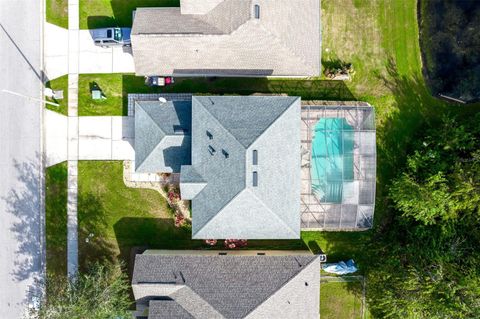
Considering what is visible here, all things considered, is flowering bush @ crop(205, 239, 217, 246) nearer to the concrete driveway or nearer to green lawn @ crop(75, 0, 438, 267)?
green lawn @ crop(75, 0, 438, 267)

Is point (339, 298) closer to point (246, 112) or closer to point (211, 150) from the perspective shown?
point (211, 150)

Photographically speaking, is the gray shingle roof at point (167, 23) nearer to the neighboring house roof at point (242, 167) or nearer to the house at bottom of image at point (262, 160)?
the house at bottom of image at point (262, 160)

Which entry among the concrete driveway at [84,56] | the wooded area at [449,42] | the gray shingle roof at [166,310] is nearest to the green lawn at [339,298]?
the gray shingle roof at [166,310]

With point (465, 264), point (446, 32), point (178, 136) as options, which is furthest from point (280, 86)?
point (465, 264)

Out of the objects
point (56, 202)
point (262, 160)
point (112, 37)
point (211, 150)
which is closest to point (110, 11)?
point (112, 37)

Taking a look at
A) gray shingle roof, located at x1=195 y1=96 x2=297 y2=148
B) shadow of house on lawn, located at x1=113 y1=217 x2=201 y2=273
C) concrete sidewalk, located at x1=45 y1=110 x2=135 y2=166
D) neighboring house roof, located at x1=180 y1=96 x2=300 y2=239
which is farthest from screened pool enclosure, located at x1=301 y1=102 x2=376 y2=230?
concrete sidewalk, located at x1=45 y1=110 x2=135 y2=166

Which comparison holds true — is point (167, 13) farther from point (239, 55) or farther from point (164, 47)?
point (239, 55)
